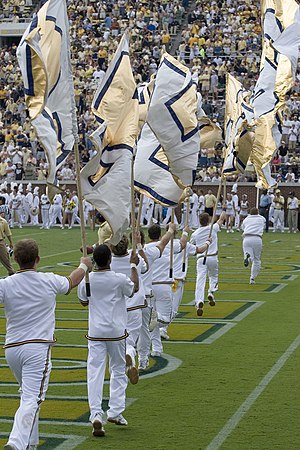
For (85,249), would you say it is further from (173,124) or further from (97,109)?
(173,124)

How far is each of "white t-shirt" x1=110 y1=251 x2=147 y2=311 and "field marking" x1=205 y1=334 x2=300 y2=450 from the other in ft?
4.69

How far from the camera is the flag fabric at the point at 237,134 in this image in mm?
15781

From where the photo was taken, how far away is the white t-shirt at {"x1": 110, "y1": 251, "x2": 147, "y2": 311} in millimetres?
10477

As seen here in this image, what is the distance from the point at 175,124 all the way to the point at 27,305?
492 cm

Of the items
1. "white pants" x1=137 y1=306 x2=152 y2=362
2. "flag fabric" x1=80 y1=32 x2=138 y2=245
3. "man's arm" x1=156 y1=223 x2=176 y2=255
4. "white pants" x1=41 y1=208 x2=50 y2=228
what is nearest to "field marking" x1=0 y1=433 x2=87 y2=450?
"flag fabric" x1=80 y1=32 x2=138 y2=245

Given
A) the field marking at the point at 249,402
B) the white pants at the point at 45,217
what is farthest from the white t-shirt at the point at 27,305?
the white pants at the point at 45,217

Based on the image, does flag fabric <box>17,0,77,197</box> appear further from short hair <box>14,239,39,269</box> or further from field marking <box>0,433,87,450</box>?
field marking <box>0,433,87,450</box>

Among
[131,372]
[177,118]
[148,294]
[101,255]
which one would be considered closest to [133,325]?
[131,372]

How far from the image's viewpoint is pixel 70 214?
39.9m

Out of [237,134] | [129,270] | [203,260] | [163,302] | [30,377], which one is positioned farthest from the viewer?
[203,260]

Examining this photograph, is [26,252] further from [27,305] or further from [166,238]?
[166,238]

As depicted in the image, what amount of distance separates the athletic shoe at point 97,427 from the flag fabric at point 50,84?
1.99 meters

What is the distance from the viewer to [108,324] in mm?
9219

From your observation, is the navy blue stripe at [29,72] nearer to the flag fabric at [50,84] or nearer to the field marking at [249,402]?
the flag fabric at [50,84]
